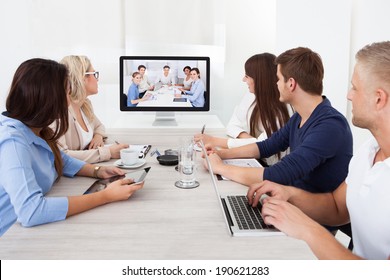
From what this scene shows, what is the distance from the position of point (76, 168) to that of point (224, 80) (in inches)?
108

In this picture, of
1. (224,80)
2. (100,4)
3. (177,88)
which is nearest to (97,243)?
(177,88)

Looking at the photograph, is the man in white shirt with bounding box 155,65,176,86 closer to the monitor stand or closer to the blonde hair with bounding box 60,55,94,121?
the monitor stand

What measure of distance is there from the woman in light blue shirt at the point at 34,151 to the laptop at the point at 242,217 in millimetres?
329

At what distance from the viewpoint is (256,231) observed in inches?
44.1

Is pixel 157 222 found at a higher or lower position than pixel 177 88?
lower

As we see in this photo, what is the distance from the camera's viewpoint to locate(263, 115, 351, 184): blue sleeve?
1595mm

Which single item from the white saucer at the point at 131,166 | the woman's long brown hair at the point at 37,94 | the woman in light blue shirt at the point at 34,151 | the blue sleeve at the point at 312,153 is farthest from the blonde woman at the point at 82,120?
the blue sleeve at the point at 312,153

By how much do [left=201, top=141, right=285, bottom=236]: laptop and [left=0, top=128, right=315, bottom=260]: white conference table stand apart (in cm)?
2

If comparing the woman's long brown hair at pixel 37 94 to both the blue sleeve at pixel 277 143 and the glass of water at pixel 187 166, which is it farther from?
the blue sleeve at pixel 277 143

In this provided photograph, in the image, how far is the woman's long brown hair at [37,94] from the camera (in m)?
1.31

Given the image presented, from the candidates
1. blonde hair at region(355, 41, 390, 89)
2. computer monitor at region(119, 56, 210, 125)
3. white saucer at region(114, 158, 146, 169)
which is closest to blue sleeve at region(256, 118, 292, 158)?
white saucer at region(114, 158, 146, 169)

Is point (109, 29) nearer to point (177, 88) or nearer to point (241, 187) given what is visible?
point (177, 88)

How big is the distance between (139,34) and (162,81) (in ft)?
5.16
